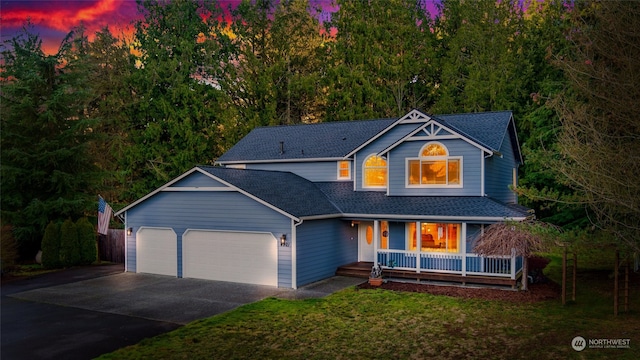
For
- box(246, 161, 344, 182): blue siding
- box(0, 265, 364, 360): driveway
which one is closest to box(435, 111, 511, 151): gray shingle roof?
box(246, 161, 344, 182): blue siding

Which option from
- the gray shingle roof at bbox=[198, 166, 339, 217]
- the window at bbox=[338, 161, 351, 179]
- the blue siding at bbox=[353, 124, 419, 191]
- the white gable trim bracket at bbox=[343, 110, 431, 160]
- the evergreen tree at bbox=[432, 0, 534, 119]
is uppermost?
the evergreen tree at bbox=[432, 0, 534, 119]

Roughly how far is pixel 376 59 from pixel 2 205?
2880cm

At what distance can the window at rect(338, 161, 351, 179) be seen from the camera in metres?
24.1

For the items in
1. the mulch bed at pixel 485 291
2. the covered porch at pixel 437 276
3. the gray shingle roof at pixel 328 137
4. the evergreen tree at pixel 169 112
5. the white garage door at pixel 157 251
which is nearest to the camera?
the mulch bed at pixel 485 291

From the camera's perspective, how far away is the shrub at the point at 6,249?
21.2 metres

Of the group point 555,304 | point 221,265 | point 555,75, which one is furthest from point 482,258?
point 555,75

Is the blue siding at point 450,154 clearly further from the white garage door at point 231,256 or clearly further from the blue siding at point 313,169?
the white garage door at point 231,256

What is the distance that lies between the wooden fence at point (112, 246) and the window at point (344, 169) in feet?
38.9

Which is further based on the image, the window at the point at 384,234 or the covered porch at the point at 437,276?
the window at the point at 384,234

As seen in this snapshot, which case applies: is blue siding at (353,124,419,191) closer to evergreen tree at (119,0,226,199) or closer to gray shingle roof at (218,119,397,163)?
gray shingle roof at (218,119,397,163)

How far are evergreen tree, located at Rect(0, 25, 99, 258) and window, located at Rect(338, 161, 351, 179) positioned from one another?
13.7m

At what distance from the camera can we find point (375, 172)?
22.8 metres

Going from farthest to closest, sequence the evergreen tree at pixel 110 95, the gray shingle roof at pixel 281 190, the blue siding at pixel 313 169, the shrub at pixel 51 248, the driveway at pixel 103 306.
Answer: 1. the evergreen tree at pixel 110 95
2. the blue siding at pixel 313 169
3. the shrub at pixel 51 248
4. the gray shingle roof at pixel 281 190
5. the driveway at pixel 103 306

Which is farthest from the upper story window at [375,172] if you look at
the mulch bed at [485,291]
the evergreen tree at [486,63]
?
the evergreen tree at [486,63]
